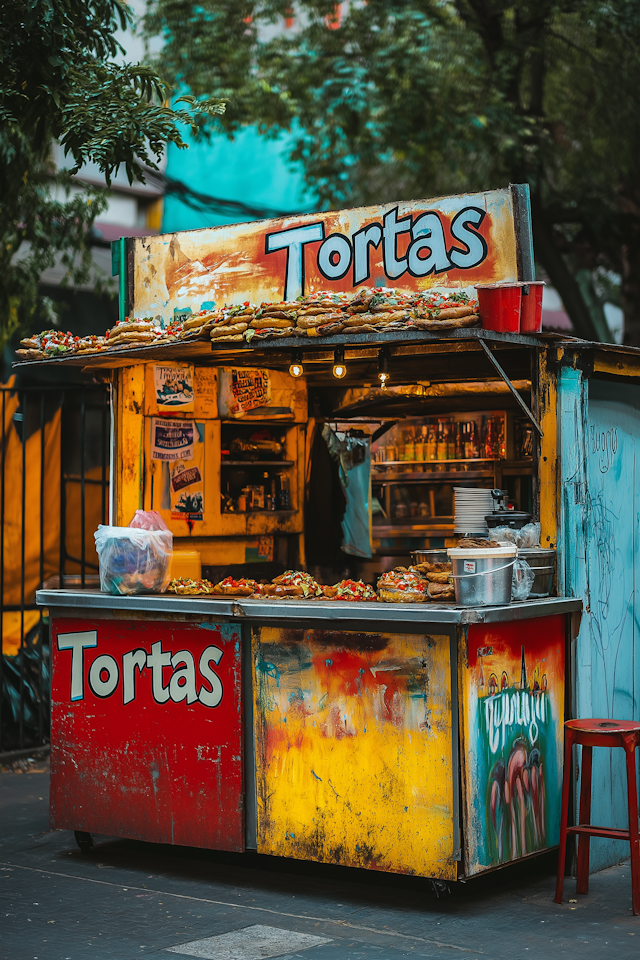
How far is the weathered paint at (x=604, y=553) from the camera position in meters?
6.27

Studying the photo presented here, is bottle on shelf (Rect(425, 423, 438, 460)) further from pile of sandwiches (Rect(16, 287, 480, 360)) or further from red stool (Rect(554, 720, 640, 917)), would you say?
red stool (Rect(554, 720, 640, 917))

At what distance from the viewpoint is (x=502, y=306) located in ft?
19.3

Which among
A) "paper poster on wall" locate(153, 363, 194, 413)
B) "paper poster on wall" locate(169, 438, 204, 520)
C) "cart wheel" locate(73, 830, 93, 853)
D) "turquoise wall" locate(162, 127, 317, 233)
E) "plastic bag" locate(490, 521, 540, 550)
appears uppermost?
"turquoise wall" locate(162, 127, 317, 233)

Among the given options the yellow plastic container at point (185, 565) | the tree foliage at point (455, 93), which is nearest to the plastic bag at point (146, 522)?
the yellow plastic container at point (185, 565)

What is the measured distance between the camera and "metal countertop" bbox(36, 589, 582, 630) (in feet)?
17.8

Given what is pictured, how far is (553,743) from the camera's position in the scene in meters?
6.13

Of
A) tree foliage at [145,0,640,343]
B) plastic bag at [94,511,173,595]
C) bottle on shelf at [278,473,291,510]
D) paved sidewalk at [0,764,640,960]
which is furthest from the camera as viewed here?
tree foliage at [145,0,640,343]

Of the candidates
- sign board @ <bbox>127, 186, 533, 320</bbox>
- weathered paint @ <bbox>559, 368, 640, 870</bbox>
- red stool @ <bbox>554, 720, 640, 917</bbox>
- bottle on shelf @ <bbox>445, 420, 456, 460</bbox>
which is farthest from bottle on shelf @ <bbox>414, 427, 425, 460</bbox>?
red stool @ <bbox>554, 720, 640, 917</bbox>

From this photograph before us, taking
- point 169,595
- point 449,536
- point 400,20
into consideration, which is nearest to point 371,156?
point 400,20

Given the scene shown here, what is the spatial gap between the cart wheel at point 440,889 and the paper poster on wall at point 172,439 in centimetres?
A: 368

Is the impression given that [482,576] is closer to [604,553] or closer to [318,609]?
[318,609]

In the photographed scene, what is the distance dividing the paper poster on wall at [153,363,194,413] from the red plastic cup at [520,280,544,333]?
2851 millimetres

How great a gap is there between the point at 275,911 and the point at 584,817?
1691 mm

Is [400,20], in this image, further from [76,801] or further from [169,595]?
[76,801]
